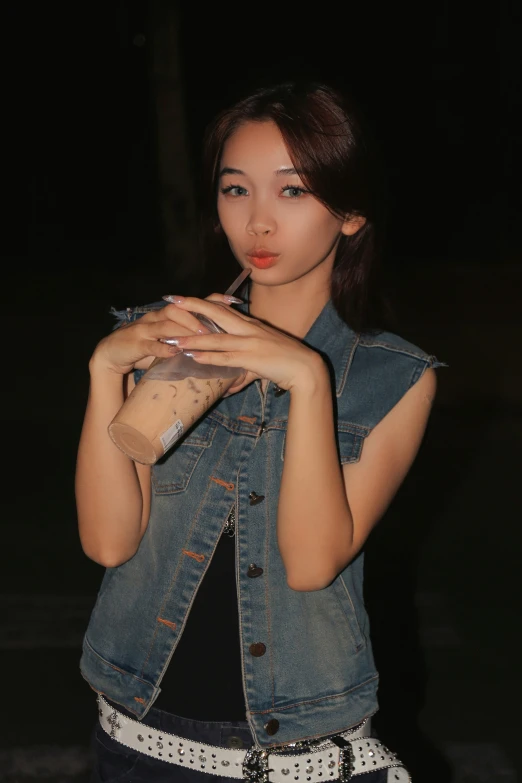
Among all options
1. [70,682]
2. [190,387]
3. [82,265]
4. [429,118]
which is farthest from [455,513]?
[429,118]

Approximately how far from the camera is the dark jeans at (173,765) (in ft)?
6.02

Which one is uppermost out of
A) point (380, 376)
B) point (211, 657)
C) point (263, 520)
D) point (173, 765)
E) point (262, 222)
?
point (262, 222)

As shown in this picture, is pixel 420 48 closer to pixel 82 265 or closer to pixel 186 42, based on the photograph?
pixel 186 42

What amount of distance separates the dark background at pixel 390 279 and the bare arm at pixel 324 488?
25.2 inches

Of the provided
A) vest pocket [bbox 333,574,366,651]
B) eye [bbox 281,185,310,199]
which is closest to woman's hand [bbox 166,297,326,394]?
eye [bbox 281,185,310,199]

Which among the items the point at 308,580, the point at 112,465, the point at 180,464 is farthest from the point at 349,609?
the point at 112,465

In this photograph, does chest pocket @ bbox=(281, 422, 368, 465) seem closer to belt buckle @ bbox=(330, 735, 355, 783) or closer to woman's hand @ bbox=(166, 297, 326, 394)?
woman's hand @ bbox=(166, 297, 326, 394)

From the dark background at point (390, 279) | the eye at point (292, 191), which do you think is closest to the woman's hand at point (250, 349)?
the eye at point (292, 191)

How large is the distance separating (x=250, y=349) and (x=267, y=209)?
1.33ft

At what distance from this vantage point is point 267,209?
1.94m

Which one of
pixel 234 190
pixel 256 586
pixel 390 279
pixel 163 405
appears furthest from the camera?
pixel 390 279

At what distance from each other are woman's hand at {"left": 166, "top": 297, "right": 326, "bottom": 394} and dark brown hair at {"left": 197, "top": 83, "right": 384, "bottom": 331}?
1.32ft

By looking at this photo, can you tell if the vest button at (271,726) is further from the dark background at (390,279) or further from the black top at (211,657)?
the dark background at (390,279)

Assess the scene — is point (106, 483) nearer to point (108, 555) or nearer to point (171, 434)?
point (108, 555)
